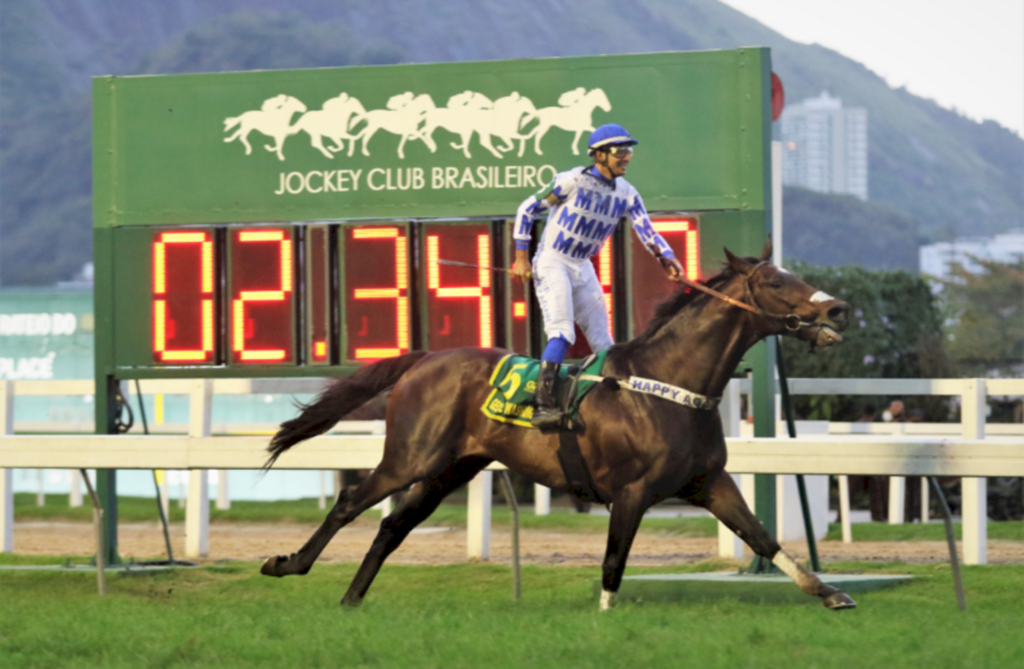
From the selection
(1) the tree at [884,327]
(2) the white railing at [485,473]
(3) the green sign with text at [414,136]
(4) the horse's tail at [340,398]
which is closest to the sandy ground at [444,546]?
(2) the white railing at [485,473]

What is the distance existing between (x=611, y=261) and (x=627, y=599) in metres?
2.68

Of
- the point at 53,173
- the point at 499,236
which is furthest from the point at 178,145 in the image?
the point at 53,173

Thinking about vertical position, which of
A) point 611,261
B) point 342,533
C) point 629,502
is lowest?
point 342,533

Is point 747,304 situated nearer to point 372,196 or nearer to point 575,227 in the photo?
point 575,227

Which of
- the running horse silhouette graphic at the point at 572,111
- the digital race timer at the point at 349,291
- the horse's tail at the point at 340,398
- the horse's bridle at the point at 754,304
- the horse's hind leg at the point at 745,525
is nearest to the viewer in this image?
the horse's hind leg at the point at 745,525

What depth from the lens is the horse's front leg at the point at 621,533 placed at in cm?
680

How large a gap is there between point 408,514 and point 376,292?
2.42 meters

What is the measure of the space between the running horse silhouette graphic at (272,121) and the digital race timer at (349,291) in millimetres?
608

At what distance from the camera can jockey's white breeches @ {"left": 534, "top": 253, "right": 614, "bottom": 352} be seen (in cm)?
741

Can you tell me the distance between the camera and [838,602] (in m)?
6.50

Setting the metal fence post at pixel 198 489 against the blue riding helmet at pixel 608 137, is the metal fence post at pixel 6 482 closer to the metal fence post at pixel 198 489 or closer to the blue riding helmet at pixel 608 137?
the metal fence post at pixel 198 489

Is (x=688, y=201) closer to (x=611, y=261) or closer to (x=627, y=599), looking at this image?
(x=611, y=261)

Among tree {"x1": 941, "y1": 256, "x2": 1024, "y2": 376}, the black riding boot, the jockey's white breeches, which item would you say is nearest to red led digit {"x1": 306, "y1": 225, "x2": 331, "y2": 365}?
the jockey's white breeches

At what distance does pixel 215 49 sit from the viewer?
544ft
